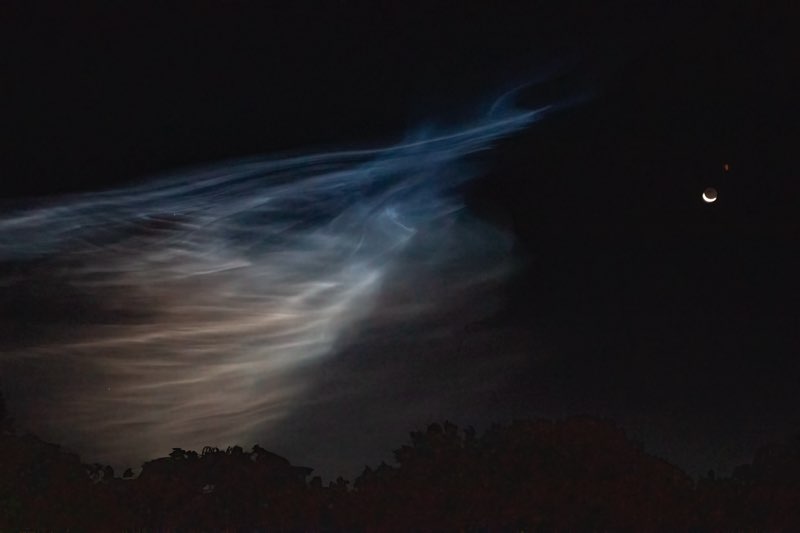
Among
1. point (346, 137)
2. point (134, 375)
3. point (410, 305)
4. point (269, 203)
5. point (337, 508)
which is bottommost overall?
point (337, 508)

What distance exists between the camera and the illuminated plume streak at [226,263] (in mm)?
10617

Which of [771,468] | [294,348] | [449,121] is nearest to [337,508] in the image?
[294,348]

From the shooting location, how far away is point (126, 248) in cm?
1130

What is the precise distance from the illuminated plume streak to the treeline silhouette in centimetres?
103

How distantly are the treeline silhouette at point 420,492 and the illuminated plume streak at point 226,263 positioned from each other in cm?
103

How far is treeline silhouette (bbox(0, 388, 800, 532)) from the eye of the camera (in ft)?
29.5

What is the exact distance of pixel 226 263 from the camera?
11.5 meters

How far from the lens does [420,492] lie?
9203 mm

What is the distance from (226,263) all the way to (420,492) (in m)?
3.60

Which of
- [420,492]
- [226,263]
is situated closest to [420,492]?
[420,492]

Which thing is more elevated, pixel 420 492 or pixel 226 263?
pixel 226 263

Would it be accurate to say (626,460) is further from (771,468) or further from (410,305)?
(410,305)

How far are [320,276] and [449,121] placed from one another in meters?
2.30

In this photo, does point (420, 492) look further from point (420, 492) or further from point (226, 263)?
point (226, 263)
